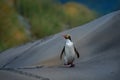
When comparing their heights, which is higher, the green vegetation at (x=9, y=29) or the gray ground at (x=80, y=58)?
the green vegetation at (x=9, y=29)

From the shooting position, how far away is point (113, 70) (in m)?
3.49

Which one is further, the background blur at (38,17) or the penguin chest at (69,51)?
the background blur at (38,17)

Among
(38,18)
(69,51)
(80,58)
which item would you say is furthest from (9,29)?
(69,51)

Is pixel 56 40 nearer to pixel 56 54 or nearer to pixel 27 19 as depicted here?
pixel 56 54

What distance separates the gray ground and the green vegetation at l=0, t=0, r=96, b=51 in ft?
2.60

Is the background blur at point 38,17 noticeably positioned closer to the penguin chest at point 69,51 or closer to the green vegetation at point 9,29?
the green vegetation at point 9,29

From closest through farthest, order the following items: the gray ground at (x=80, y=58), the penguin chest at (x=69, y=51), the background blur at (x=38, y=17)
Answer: the gray ground at (x=80, y=58) → the penguin chest at (x=69, y=51) → the background blur at (x=38, y=17)

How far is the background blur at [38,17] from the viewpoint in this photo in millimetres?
5480

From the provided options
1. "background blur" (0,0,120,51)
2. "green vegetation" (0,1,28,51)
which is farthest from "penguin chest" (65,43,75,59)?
"green vegetation" (0,1,28,51)

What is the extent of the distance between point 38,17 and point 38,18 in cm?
2

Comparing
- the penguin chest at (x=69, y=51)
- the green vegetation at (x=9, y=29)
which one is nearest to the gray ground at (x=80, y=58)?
the penguin chest at (x=69, y=51)

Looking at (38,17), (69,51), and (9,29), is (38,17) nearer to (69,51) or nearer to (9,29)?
(9,29)

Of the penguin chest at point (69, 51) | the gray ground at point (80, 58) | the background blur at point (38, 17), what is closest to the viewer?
the gray ground at point (80, 58)

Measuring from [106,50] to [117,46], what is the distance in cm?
11
